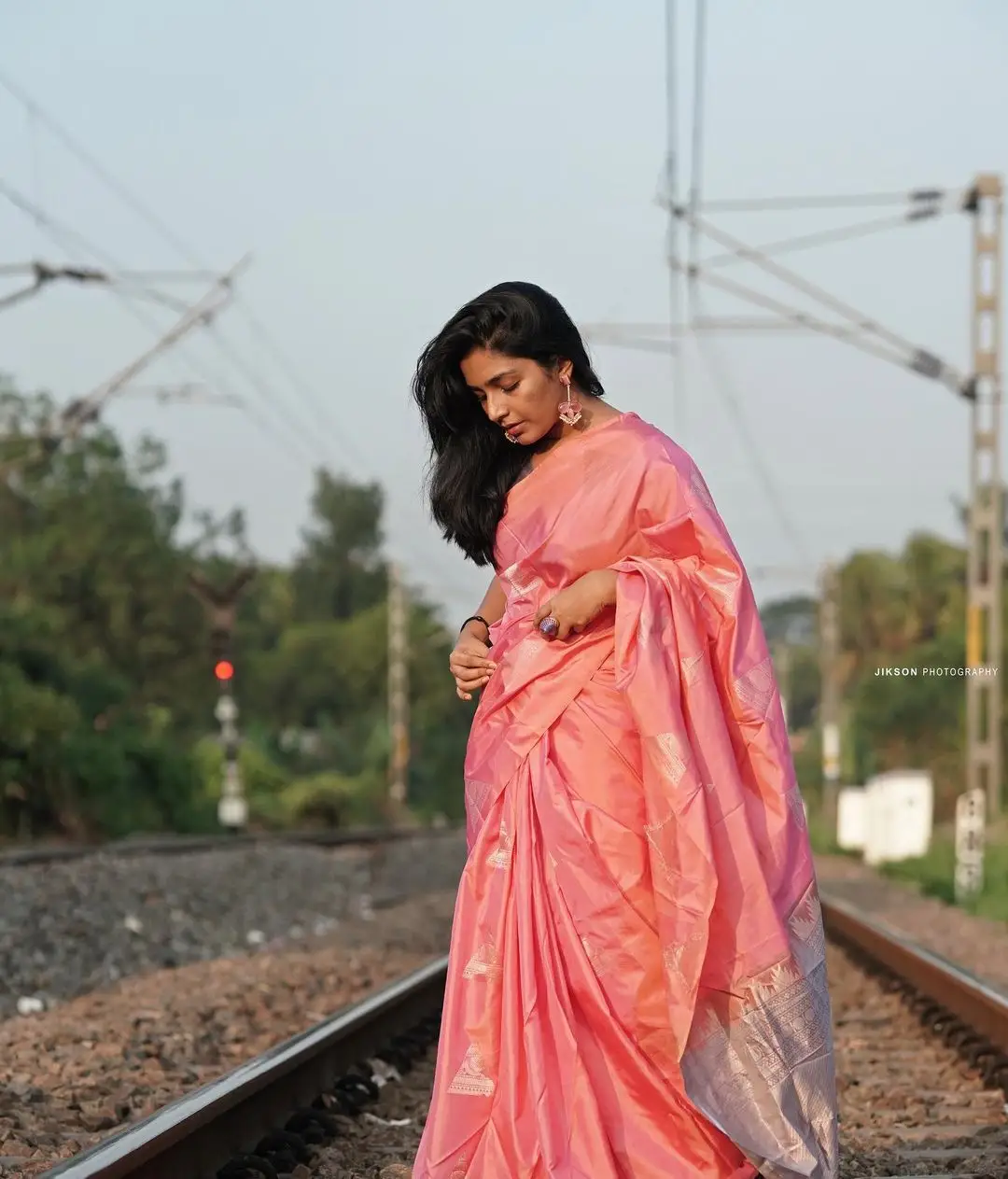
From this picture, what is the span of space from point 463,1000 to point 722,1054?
0.46m

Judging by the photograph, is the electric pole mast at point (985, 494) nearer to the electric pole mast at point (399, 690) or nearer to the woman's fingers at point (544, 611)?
the woman's fingers at point (544, 611)

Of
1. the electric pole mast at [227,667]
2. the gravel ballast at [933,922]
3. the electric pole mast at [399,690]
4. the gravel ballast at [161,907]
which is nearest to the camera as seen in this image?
the gravel ballast at [161,907]

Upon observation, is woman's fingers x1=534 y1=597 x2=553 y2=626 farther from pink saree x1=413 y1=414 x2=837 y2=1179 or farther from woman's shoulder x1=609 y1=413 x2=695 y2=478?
woman's shoulder x1=609 y1=413 x2=695 y2=478

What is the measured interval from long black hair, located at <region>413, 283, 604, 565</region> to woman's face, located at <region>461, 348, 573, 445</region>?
0.02m

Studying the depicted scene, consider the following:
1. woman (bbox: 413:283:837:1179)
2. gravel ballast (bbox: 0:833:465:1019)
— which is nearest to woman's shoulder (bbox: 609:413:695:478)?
woman (bbox: 413:283:837:1179)

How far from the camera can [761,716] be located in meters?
3.37

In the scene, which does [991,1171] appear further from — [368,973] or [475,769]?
[368,973]

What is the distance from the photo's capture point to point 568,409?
3.50m

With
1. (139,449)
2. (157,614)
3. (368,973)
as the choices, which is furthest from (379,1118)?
(139,449)

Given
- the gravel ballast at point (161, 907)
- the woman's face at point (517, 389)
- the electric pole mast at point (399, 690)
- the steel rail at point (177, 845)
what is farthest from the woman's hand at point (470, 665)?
the electric pole mast at point (399, 690)

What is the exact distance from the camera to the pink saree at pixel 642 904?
3.21 meters

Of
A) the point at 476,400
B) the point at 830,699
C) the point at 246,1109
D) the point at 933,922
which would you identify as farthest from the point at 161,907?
the point at 830,699

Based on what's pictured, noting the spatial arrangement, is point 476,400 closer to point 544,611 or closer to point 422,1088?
point 544,611

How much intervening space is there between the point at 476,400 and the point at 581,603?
1.65 feet
